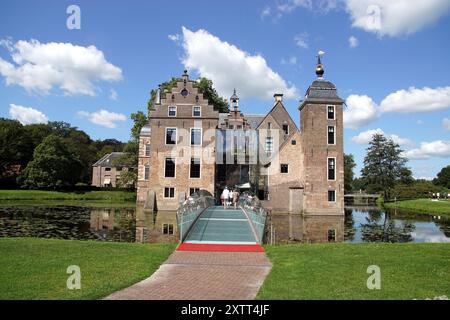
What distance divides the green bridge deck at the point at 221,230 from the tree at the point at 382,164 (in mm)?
52986

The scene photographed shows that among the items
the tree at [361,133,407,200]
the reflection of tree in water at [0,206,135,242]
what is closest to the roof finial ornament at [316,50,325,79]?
the reflection of tree in water at [0,206,135,242]

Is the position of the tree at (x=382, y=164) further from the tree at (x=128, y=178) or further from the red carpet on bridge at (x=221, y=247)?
the red carpet on bridge at (x=221, y=247)

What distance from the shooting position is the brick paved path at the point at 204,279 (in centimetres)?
705

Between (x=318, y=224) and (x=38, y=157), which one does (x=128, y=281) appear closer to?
Answer: (x=318, y=224)

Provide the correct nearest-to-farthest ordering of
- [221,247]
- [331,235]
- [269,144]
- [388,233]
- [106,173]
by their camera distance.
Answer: [221,247] < [331,235] < [388,233] < [269,144] < [106,173]

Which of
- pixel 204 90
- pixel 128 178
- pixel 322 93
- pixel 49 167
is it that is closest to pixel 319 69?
pixel 322 93

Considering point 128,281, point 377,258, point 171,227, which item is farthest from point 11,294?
point 171,227

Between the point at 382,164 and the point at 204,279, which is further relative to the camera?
the point at 382,164

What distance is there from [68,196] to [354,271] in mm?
45852

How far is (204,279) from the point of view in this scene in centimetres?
827

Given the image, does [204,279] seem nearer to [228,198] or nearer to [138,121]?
[228,198]

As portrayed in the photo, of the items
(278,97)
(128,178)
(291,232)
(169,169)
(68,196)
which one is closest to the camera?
(291,232)

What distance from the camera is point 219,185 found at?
124 feet

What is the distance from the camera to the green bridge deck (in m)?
14.4
